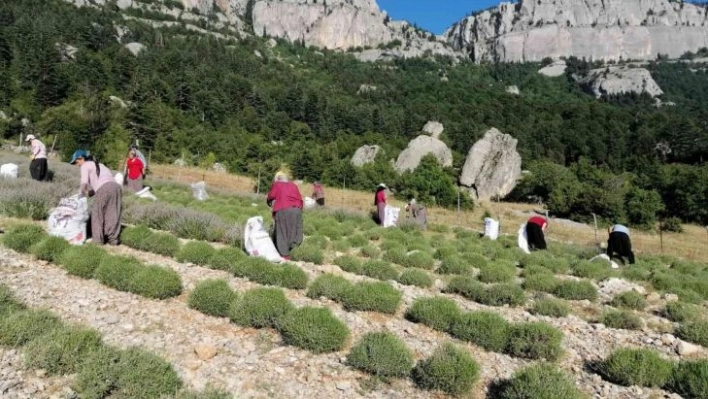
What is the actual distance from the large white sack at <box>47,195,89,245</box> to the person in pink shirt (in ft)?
0.51

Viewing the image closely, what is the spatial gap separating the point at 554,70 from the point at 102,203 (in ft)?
575

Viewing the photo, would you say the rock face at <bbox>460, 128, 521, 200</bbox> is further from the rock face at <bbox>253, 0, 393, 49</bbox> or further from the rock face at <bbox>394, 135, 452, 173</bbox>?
the rock face at <bbox>253, 0, 393, 49</bbox>

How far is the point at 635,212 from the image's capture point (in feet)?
129

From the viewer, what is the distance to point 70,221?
7516mm

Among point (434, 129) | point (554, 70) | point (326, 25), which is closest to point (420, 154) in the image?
point (434, 129)

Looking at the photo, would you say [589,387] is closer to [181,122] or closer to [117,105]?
[117,105]

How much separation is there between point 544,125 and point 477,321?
87.4 m

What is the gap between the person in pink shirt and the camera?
301 inches

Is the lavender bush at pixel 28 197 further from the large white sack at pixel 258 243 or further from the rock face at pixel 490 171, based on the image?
the rock face at pixel 490 171

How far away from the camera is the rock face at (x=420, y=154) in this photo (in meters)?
51.9

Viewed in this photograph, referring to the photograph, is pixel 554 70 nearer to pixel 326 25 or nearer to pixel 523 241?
pixel 326 25

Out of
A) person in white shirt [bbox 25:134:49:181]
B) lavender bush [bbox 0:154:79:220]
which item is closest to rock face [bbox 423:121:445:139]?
person in white shirt [bbox 25:134:49:181]

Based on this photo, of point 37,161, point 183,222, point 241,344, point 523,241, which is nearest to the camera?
point 241,344

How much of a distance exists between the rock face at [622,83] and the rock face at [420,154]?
102m
